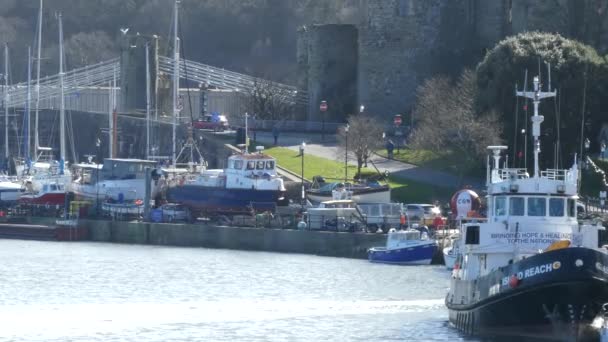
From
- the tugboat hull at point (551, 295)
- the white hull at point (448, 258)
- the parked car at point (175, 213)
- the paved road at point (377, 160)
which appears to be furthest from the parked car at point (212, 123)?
the tugboat hull at point (551, 295)

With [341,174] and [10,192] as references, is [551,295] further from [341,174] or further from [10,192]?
[10,192]

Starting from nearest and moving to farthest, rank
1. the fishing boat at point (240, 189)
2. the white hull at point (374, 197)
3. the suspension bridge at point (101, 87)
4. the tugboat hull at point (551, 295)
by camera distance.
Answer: the tugboat hull at point (551, 295) < the white hull at point (374, 197) < the fishing boat at point (240, 189) < the suspension bridge at point (101, 87)

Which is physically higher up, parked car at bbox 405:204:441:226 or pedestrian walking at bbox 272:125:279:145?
pedestrian walking at bbox 272:125:279:145

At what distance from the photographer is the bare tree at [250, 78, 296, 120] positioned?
111 metres

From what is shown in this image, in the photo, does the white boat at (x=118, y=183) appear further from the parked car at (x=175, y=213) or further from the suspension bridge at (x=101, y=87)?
the suspension bridge at (x=101, y=87)

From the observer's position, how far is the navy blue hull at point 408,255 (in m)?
71.7

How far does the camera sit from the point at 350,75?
109 metres

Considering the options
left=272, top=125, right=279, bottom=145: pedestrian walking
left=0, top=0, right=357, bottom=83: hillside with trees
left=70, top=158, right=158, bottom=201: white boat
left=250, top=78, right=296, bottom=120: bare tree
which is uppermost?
left=0, top=0, right=357, bottom=83: hillside with trees

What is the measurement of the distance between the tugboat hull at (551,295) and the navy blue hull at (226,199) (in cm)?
3378

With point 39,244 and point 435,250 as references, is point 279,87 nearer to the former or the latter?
point 39,244

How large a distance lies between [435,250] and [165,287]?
485 inches

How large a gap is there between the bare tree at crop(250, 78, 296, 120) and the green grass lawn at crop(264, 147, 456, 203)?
42.8 ft

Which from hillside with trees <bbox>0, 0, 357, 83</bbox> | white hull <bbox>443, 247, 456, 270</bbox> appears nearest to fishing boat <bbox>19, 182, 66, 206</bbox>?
white hull <bbox>443, 247, 456, 270</bbox>

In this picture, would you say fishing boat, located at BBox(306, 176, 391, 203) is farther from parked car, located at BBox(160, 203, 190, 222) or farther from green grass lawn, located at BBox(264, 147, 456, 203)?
parked car, located at BBox(160, 203, 190, 222)
